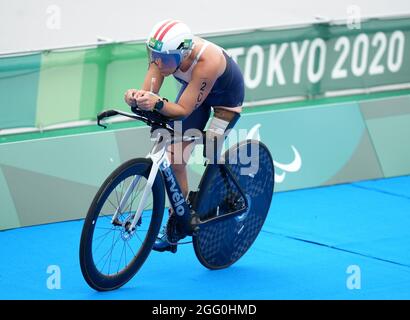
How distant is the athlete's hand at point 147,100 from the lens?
5289 millimetres

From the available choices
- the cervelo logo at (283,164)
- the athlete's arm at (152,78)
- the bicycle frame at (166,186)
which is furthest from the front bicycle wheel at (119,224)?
the cervelo logo at (283,164)

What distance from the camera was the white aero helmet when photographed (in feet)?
17.7

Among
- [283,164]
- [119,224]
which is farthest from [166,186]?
[283,164]

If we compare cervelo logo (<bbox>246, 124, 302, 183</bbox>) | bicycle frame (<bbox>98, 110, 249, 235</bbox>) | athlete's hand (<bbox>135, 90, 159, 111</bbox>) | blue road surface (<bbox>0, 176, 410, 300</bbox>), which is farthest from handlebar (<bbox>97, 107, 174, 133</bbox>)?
cervelo logo (<bbox>246, 124, 302, 183</bbox>)

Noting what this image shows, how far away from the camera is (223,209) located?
619 cm

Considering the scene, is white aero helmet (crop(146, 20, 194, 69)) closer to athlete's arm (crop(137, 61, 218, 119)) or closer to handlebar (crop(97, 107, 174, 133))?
athlete's arm (crop(137, 61, 218, 119))

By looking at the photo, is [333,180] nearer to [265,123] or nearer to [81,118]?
[265,123]

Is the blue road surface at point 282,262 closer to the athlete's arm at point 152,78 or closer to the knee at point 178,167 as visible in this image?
the knee at point 178,167

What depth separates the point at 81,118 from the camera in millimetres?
7961

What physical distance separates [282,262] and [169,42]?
6.29 feet

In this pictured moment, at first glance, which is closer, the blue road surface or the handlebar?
the handlebar

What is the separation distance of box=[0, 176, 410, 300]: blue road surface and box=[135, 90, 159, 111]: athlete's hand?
1.17 m

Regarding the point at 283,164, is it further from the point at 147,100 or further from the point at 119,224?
the point at 147,100
